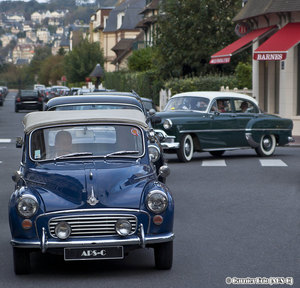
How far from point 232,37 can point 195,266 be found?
34798 millimetres

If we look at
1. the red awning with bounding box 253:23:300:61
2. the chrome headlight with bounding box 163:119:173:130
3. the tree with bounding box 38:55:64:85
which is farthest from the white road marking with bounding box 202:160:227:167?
the tree with bounding box 38:55:64:85

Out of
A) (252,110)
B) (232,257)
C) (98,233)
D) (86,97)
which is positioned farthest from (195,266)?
(252,110)

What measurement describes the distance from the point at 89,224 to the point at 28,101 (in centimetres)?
5101

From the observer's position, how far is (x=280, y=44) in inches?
1148

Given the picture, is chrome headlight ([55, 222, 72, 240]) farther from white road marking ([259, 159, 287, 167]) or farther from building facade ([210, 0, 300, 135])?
building facade ([210, 0, 300, 135])

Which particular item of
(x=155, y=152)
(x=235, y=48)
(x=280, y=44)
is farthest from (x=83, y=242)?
(x=235, y=48)

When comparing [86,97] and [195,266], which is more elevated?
[86,97]

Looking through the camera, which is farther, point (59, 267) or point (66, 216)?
point (59, 267)

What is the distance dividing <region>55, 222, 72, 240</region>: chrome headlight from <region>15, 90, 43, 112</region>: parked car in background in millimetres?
50751

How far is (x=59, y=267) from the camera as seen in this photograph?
847cm

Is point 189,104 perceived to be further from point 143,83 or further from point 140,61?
point 140,61

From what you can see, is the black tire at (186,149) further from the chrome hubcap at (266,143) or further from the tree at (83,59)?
the tree at (83,59)

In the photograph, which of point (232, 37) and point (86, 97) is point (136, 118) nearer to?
point (86, 97)

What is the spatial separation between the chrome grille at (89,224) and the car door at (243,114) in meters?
13.3
